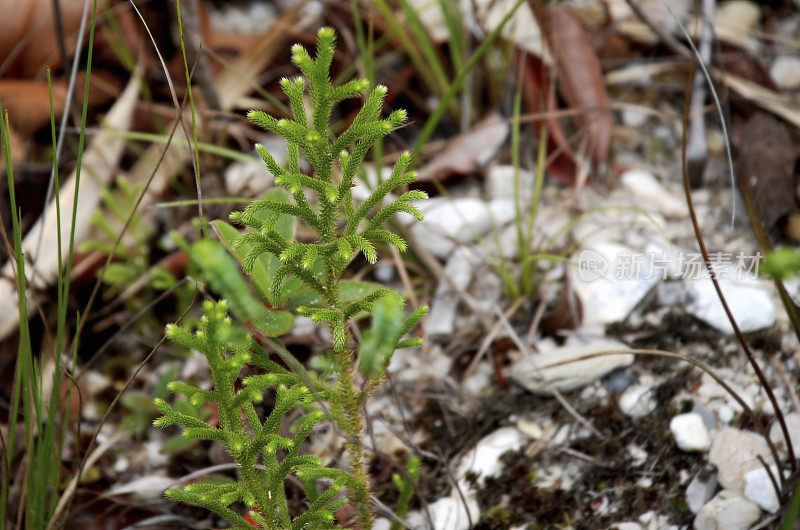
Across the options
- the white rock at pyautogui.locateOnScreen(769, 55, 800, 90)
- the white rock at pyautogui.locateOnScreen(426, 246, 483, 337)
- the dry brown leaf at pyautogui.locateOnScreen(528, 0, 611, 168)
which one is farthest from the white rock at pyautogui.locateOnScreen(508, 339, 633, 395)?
the white rock at pyautogui.locateOnScreen(769, 55, 800, 90)

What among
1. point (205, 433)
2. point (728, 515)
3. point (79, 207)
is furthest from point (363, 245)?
point (79, 207)

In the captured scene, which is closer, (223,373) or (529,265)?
(223,373)

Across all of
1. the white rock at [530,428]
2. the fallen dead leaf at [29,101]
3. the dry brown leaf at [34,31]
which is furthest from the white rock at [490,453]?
the dry brown leaf at [34,31]

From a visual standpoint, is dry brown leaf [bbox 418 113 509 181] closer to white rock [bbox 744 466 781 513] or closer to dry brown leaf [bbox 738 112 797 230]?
dry brown leaf [bbox 738 112 797 230]

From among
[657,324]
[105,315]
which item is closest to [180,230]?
[105,315]

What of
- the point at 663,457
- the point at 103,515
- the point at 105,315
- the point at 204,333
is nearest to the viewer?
the point at 204,333

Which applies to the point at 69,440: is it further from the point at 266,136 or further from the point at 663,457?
the point at 663,457

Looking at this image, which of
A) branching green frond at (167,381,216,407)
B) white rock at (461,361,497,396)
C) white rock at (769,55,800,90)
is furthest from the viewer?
white rock at (769,55,800,90)
